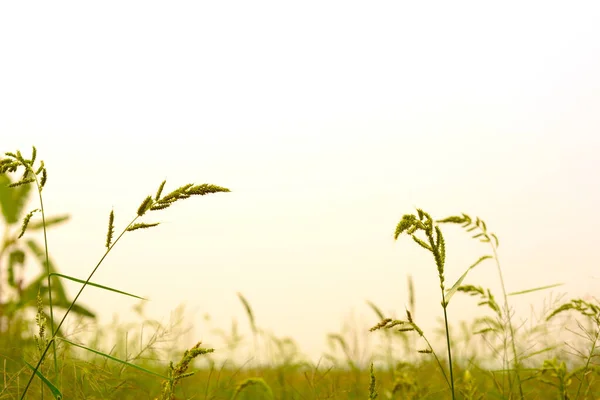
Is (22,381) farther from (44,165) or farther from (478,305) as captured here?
(478,305)

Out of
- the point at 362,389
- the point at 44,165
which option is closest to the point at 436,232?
the point at 44,165

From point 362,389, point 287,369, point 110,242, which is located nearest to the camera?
point 110,242

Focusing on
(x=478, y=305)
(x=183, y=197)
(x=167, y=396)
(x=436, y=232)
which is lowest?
(x=167, y=396)

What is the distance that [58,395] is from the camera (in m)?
2.45

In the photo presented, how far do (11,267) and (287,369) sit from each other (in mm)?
3336

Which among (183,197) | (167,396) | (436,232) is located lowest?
(167,396)

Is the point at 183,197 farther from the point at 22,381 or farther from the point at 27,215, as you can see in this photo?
the point at 22,381

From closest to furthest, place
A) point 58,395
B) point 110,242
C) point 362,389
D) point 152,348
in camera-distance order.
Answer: point 58,395, point 110,242, point 152,348, point 362,389

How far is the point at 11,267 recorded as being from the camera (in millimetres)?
6008

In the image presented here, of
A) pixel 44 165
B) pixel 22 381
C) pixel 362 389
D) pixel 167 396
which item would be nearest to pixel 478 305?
pixel 167 396

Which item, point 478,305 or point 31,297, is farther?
point 31,297

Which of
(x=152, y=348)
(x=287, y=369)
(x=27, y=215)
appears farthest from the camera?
(x=287, y=369)

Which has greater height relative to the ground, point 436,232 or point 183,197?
point 183,197

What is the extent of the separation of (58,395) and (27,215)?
2.92 ft
